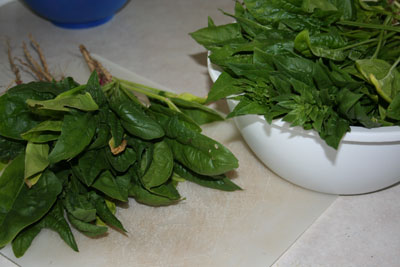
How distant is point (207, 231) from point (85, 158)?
0.23m

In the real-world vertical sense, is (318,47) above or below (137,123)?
above

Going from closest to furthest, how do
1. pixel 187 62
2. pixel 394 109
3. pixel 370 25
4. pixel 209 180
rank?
1. pixel 394 109
2. pixel 370 25
3. pixel 209 180
4. pixel 187 62

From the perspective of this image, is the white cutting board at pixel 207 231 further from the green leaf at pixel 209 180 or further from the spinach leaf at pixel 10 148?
the spinach leaf at pixel 10 148

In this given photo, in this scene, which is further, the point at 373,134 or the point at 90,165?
the point at 90,165

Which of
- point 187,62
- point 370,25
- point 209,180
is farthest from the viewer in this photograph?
point 187,62

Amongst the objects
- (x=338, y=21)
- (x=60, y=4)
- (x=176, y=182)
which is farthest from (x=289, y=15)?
(x=60, y=4)

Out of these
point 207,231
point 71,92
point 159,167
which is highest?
point 71,92

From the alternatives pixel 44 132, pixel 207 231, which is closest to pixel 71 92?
pixel 44 132

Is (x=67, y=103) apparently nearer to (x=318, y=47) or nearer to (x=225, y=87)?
(x=225, y=87)

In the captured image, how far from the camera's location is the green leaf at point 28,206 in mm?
752

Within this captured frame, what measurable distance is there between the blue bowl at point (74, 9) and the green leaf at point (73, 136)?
1.68 ft

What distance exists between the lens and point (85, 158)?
30.6 inches

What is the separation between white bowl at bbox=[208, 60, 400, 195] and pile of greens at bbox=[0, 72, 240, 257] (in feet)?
0.22

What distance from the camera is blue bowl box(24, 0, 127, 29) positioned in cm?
119
